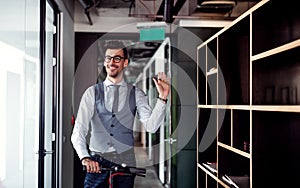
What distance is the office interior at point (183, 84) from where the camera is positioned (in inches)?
110

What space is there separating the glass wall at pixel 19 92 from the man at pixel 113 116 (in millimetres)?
465

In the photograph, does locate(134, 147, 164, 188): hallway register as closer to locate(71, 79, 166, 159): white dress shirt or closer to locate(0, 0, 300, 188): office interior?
locate(0, 0, 300, 188): office interior

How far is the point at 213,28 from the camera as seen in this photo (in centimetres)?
555

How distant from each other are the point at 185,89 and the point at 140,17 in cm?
133

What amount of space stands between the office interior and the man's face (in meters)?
0.68

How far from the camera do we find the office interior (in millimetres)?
2797

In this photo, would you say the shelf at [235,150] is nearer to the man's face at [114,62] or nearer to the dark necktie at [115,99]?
the dark necktie at [115,99]

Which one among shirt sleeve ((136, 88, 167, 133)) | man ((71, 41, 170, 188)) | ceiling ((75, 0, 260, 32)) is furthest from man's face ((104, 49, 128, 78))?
ceiling ((75, 0, 260, 32))

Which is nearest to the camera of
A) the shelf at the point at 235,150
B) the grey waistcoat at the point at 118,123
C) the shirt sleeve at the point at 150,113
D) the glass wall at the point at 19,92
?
the glass wall at the point at 19,92

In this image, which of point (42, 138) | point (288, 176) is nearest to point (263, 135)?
point (288, 176)

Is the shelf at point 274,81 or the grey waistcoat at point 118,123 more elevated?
the shelf at point 274,81

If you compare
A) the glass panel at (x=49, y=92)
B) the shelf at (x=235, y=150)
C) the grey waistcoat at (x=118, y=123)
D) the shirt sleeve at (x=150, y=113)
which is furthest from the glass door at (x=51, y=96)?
the shelf at (x=235, y=150)

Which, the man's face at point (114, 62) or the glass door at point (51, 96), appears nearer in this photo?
the man's face at point (114, 62)

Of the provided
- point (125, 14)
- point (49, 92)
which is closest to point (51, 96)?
point (49, 92)
